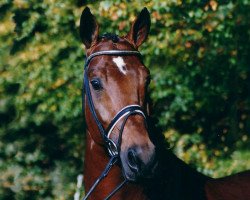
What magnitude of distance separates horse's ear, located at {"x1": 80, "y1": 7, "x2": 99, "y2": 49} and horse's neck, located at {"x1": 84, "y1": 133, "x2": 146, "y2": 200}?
674 mm

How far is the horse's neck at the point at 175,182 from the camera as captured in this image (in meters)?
3.27

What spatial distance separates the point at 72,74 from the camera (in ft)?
21.4

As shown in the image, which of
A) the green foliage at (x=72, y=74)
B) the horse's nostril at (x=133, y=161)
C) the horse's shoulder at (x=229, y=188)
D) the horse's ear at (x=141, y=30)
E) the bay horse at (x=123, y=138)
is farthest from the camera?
the green foliage at (x=72, y=74)

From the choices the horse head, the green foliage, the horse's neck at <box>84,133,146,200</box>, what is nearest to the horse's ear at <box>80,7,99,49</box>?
the horse head

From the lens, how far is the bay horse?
10.1 ft

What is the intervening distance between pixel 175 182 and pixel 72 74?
11.4 feet

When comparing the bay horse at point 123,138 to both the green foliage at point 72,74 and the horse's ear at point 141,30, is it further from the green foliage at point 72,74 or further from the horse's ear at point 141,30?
the green foliage at point 72,74

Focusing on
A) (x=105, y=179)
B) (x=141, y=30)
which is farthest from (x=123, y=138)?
(x=141, y=30)

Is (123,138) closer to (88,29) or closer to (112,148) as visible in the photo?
(112,148)

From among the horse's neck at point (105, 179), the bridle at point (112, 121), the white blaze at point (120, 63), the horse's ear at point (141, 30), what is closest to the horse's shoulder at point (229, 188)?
the horse's neck at point (105, 179)

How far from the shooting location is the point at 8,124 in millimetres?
6941

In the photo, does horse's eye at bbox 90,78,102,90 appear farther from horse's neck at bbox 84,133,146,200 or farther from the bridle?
horse's neck at bbox 84,133,146,200

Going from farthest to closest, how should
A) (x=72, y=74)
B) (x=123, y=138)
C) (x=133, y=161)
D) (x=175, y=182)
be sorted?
(x=72, y=74) < (x=175, y=182) < (x=123, y=138) < (x=133, y=161)

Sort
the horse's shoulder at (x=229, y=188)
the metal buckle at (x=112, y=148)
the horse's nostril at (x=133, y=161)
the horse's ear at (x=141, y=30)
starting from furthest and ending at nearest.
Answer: the horse's ear at (x=141, y=30) < the horse's shoulder at (x=229, y=188) < the metal buckle at (x=112, y=148) < the horse's nostril at (x=133, y=161)
